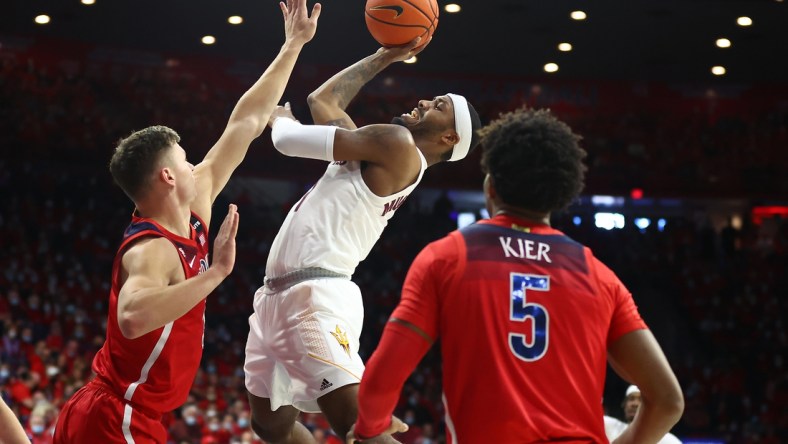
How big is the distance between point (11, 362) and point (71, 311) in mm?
2847

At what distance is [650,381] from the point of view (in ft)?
9.46

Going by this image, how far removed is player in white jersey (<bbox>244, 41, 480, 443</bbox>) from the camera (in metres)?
4.32

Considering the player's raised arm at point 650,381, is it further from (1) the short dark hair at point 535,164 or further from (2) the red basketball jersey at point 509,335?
(1) the short dark hair at point 535,164

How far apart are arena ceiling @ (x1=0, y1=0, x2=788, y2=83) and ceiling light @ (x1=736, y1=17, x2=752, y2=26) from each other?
95mm

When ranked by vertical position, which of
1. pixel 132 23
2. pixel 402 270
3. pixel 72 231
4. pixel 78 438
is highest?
pixel 132 23

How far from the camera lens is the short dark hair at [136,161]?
3883 mm

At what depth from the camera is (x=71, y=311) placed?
14.5 meters

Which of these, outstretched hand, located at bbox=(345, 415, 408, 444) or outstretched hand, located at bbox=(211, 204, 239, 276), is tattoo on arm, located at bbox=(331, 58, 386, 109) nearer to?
outstretched hand, located at bbox=(211, 204, 239, 276)

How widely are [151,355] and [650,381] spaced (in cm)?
185

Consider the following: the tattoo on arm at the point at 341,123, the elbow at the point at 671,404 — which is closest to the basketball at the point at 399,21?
the tattoo on arm at the point at 341,123

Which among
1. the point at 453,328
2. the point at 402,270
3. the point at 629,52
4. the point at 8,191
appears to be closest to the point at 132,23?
the point at 8,191

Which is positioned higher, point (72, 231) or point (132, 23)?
point (132, 23)

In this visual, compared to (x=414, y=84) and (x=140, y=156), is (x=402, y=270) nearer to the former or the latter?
(x=414, y=84)

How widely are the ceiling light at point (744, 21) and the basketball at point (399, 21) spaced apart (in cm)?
1219
